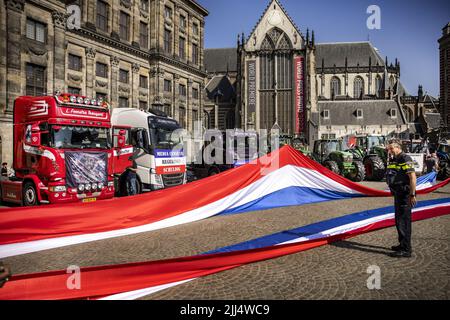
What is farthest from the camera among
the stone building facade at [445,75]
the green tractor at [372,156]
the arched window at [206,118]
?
the arched window at [206,118]

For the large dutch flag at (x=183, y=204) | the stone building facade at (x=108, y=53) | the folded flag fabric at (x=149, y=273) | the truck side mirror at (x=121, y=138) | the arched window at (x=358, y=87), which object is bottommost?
the folded flag fabric at (x=149, y=273)

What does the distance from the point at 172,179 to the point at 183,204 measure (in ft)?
18.7

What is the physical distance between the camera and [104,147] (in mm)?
11914

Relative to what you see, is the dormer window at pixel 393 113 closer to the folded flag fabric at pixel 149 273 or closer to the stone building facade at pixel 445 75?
the stone building facade at pixel 445 75

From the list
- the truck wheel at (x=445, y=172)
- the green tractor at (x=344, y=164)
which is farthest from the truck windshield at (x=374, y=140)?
the truck wheel at (x=445, y=172)

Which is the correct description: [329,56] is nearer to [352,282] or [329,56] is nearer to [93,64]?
[93,64]

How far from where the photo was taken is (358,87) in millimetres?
70062

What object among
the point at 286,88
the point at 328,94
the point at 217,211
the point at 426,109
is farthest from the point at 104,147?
the point at 426,109

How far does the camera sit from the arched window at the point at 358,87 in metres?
68.7

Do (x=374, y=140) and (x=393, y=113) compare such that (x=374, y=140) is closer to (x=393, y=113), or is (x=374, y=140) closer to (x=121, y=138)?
(x=121, y=138)

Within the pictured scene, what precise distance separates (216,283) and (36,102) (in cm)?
971

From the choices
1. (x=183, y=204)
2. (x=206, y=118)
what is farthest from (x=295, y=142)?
(x=206, y=118)

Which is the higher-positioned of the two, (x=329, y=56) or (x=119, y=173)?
(x=329, y=56)

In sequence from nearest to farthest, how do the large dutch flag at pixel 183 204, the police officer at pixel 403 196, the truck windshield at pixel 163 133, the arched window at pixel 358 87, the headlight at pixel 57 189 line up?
the police officer at pixel 403 196 < the large dutch flag at pixel 183 204 < the headlight at pixel 57 189 < the truck windshield at pixel 163 133 < the arched window at pixel 358 87
